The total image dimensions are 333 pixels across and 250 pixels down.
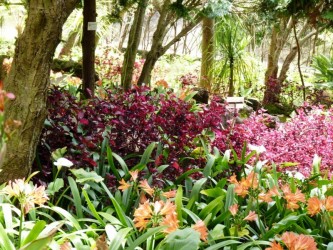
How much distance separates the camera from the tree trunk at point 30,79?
222 centimetres

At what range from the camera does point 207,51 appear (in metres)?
6.94

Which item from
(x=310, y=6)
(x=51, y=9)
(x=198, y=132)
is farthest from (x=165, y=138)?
(x=310, y=6)

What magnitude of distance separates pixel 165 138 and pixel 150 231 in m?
1.38

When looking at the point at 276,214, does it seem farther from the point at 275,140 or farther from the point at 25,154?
the point at 275,140

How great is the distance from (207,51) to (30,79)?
488 centimetres

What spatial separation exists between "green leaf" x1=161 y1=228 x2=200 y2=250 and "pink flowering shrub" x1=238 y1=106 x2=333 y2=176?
5.49ft

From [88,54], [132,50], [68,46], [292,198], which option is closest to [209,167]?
[292,198]

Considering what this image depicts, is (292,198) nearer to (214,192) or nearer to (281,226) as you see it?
(281,226)

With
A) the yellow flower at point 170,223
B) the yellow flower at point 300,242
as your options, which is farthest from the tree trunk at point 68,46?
the yellow flower at point 300,242

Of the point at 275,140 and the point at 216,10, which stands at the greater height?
the point at 216,10

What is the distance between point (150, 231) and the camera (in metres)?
1.63

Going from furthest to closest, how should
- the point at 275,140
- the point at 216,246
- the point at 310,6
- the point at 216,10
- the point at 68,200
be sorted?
the point at 310,6 < the point at 275,140 < the point at 216,10 < the point at 68,200 < the point at 216,246

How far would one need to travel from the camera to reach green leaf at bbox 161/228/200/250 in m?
1.62

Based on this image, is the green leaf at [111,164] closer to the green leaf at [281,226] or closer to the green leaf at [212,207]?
the green leaf at [212,207]
